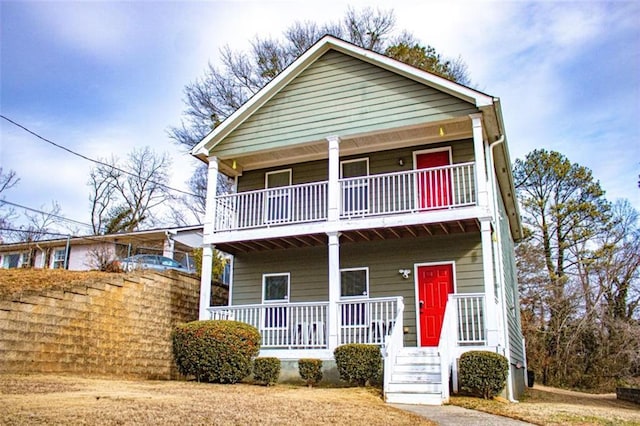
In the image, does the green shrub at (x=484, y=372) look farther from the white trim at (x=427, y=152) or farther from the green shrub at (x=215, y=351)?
the white trim at (x=427, y=152)

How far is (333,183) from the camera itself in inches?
525

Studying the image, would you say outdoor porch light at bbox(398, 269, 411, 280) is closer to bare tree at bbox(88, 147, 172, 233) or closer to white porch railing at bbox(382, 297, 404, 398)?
white porch railing at bbox(382, 297, 404, 398)

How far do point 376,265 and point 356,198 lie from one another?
1.81 metres

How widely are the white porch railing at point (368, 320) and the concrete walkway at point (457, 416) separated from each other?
3182 mm

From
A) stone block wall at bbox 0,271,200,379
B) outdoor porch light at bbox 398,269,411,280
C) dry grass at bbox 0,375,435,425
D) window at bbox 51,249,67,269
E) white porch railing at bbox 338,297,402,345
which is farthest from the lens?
window at bbox 51,249,67,269

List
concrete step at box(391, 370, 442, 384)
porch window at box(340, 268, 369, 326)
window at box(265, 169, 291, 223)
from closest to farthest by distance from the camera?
concrete step at box(391, 370, 442, 384) < porch window at box(340, 268, 369, 326) < window at box(265, 169, 291, 223)

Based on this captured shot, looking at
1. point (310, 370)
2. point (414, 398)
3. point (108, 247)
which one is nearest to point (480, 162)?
point (414, 398)

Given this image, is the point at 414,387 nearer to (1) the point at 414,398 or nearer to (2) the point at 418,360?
(1) the point at 414,398

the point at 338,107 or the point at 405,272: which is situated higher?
the point at 338,107

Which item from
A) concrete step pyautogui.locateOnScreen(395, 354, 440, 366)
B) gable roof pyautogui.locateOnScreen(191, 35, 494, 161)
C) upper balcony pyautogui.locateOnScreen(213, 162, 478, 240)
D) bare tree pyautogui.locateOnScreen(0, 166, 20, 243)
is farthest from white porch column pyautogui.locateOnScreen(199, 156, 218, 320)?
bare tree pyautogui.locateOnScreen(0, 166, 20, 243)

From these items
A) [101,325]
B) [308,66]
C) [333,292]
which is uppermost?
[308,66]

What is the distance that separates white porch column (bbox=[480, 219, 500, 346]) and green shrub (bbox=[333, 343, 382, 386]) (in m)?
2.30

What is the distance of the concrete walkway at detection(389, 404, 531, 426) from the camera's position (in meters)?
6.90

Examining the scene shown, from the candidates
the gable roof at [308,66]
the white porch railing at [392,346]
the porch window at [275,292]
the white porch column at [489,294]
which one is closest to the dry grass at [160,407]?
the white porch railing at [392,346]
